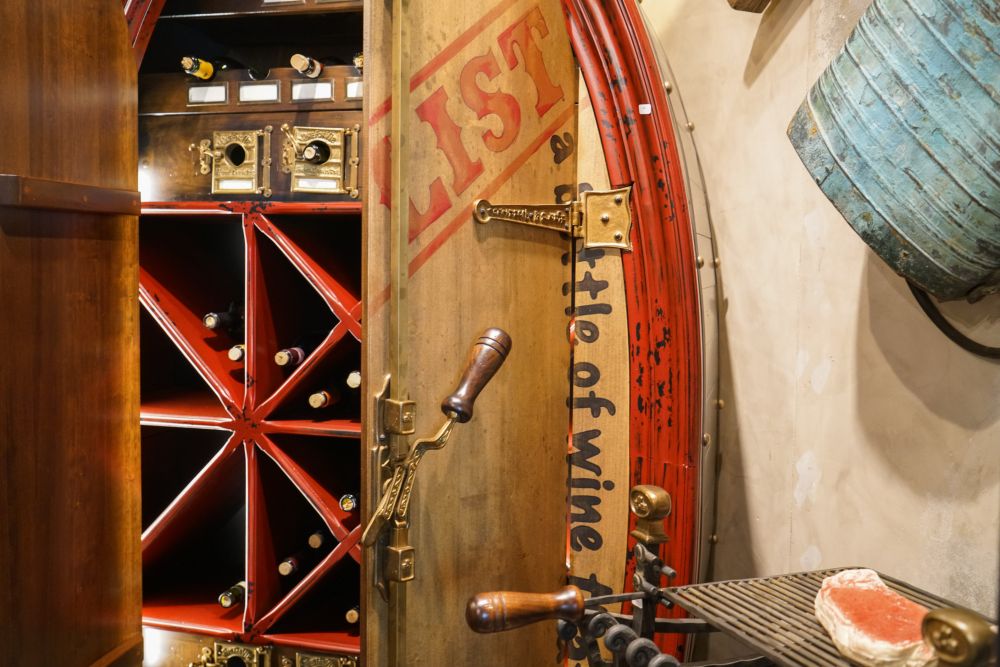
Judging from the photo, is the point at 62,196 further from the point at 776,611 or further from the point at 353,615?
the point at 776,611

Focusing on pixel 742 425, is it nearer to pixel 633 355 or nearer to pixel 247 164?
pixel 633 355

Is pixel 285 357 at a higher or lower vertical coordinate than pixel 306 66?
lower

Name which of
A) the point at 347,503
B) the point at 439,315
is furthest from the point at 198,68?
the point at 347,503

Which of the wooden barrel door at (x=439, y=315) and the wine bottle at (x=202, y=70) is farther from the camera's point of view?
the wine bottle at (x=202, y=70)

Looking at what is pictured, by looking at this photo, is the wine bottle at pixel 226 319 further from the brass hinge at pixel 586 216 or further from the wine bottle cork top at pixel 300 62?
the brass hinge at pixel 586 216

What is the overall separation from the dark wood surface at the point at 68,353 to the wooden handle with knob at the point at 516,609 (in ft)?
2.76

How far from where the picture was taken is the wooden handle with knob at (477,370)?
1.26 metres

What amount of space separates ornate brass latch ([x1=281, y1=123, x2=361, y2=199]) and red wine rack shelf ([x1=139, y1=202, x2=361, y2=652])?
7cm

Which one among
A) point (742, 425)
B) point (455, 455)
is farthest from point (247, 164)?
point (742, 425)

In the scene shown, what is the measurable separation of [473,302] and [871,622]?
87 centimetres

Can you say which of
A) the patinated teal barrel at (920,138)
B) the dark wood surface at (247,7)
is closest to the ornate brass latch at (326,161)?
the dark wood surface at (247,7)

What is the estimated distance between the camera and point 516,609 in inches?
34.1

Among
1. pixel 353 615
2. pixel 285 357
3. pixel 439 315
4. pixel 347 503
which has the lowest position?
pixel 353 615

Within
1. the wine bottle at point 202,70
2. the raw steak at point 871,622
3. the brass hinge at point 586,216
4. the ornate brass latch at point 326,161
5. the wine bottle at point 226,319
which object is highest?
the wine bottle at point 202,70
